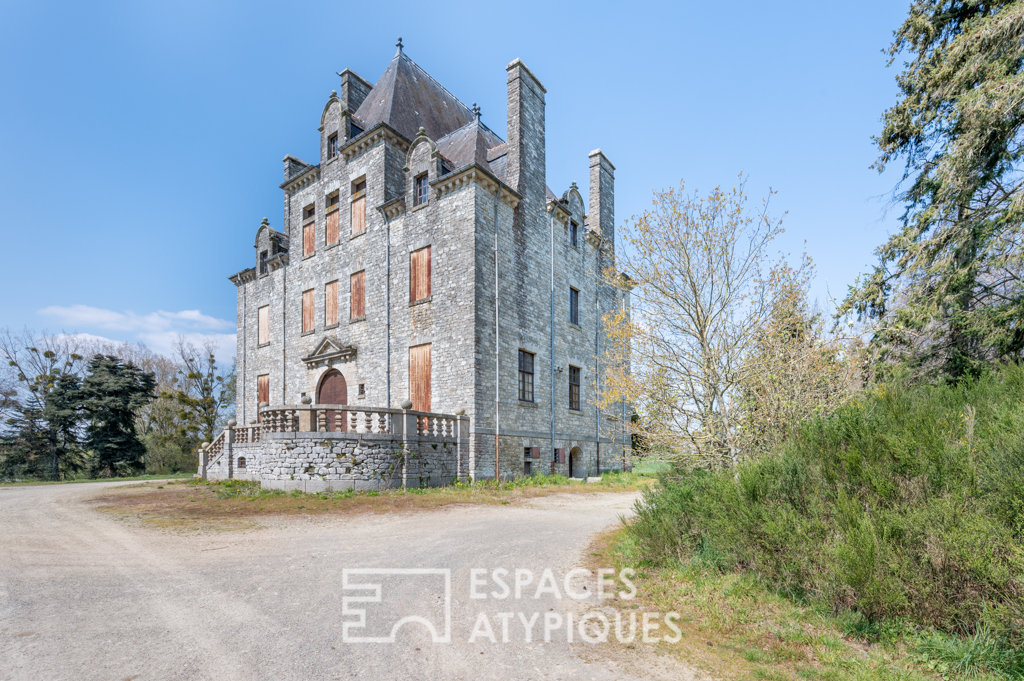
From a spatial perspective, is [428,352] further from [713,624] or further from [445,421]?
[713,624]

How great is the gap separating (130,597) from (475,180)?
49.2 feet

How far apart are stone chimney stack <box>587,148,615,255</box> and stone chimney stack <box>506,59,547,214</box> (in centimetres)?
427

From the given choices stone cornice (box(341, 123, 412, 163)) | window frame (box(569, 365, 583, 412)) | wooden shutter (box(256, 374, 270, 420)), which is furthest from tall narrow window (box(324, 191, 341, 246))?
window frame (box(569, 365, 583, 412))

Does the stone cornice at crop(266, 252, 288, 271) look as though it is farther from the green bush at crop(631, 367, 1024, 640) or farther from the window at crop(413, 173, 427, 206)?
the green bush at crop(631, 367, 1024, 640)

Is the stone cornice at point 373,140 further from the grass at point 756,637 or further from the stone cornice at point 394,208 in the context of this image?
the grass at point 756,637

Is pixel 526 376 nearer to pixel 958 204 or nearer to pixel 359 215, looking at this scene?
pixel 359 215

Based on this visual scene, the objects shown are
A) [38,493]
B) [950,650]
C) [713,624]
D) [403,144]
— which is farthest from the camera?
[403,144]

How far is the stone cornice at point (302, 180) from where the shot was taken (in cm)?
2292

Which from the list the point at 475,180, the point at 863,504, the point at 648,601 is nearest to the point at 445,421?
the point at 475,180

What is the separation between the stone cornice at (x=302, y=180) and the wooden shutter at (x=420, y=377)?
10.1 metres

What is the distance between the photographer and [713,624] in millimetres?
4660

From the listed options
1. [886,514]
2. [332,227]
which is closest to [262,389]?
[332,227]

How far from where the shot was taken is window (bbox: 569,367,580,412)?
2166cm

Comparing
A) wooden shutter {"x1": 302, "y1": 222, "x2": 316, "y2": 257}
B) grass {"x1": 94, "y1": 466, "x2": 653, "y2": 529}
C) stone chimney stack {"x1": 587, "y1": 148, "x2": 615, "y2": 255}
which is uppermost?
stone chimney stack {"x1": 587, "y1": 148, "x2": 615, "y2": 255}
